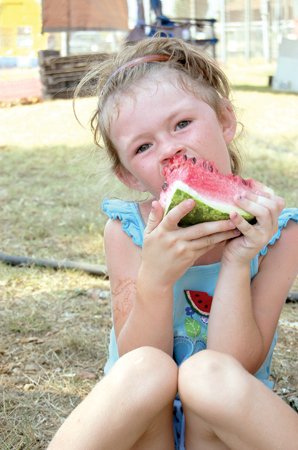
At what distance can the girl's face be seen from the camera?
1.97 meters

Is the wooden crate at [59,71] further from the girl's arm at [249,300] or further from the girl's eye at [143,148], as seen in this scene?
the girl's arm at [249,300]

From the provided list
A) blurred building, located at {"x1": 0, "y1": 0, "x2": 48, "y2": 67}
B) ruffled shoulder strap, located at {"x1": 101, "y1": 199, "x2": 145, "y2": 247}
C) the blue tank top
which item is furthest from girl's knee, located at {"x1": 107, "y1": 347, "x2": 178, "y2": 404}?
blurred building, located at {"x1": 0, "y1": 0, "x2": 48, "y2": 67}

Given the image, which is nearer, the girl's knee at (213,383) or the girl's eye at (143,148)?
the girl's knee at (213,383)

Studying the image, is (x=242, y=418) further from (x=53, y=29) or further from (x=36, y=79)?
(x=53, y=29)

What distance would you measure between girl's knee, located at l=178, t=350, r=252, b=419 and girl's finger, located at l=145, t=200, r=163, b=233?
34 cm

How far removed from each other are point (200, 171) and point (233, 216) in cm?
18

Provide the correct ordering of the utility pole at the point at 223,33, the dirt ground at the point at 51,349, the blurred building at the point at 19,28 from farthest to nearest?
the utility pole at the point at 223,33
the blurred building at the point at 19,28
the dirt ground at the point at 51,349

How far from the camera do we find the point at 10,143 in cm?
900

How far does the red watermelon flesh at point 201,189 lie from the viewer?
70.7 inches

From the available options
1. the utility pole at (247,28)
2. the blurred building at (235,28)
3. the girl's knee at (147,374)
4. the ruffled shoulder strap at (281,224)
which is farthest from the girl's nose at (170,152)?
the utility pole at (247,28)

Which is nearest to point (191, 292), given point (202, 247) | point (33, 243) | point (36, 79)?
point (202, 247)

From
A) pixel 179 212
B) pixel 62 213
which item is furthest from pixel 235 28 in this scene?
pixel 179 212

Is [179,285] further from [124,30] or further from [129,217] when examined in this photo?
[124,30]

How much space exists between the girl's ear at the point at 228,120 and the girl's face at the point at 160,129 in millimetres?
83
